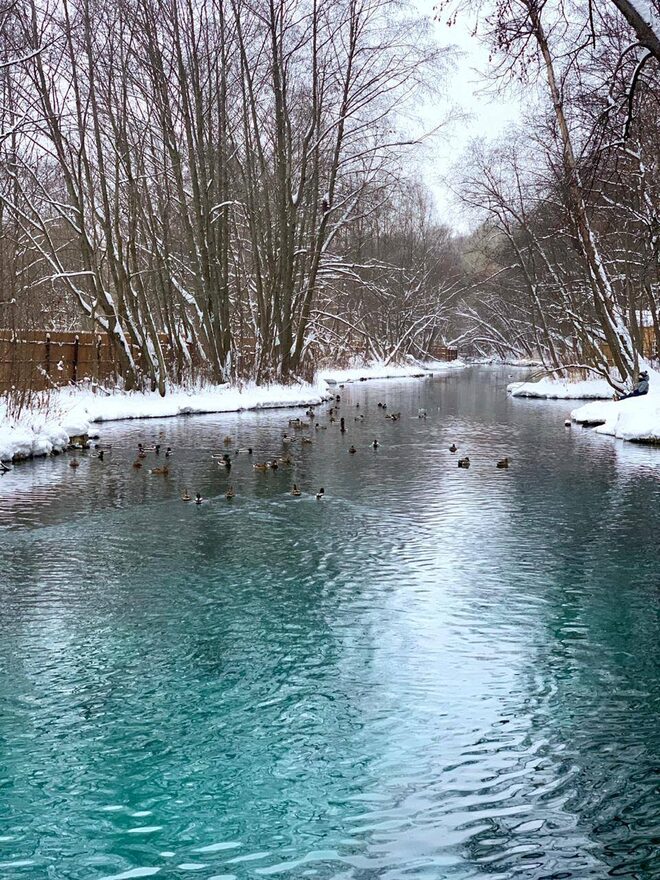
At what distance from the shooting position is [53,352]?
2473cm

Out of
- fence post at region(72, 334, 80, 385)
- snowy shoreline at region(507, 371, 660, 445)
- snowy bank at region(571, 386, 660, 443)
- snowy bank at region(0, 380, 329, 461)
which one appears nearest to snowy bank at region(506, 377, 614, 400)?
snowy shoreline at region(507, 371, 660, 445)

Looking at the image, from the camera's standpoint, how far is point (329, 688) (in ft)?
18.7

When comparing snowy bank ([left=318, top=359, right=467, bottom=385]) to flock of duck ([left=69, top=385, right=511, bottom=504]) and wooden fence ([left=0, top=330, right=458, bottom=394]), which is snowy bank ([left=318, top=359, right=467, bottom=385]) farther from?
flock of duck ([left=69, top=385, right=511, bottom=504])

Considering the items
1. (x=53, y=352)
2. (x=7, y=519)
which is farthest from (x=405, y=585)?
(x=53, y=352)

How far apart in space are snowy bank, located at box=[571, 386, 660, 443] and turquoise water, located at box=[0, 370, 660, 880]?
727 centimetres

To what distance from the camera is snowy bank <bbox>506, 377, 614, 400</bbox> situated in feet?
106

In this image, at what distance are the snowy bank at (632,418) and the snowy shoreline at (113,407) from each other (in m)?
9.81

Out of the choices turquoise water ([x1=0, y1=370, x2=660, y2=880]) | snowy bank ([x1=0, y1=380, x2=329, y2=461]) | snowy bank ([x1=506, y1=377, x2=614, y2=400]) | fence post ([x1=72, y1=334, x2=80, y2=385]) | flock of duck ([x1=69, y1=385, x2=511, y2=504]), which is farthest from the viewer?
snowy bank ([x1=506, y1=377, x2=614, y2=400])

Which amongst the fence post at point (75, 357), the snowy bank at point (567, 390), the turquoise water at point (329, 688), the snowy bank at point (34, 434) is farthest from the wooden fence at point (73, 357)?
the snowy bank at point (567, 390)

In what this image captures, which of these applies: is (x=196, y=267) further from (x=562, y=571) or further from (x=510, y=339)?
(x=510, y=339)

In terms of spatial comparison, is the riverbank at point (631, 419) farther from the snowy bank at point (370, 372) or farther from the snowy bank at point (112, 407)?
the snowy bank at point (370, 372)

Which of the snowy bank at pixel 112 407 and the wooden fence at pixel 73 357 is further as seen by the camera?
the wooden fence at pixel 73 357

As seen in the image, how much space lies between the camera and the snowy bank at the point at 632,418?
60.8 feet

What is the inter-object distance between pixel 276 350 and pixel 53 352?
8505 millimetres
